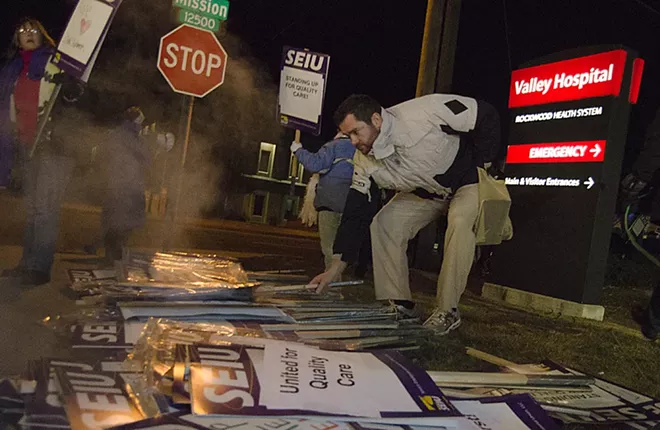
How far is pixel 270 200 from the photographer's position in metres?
26.2

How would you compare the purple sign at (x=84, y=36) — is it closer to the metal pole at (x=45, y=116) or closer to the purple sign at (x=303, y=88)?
the metal pole at (x=45, y=116)

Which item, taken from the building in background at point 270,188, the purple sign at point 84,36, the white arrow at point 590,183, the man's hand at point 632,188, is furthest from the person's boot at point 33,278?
the building in background at point 270,188

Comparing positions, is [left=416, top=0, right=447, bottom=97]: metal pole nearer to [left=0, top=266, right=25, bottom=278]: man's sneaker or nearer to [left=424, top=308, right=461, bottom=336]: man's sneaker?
[left=424, top=308, right=461, bottom=336]: man's sneaker

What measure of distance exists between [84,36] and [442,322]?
3326 millimetres

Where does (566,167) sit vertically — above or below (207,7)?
below

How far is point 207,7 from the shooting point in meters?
6.33

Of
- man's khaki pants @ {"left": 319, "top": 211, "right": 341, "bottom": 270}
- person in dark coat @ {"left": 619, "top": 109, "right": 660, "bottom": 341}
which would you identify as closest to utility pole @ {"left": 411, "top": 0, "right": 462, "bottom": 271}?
man's khaki pants @ {"left": 319, "top": 211, "right": 341, "bottom": 270}

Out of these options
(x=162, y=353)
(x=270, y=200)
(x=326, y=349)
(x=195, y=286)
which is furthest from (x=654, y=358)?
(x=270, y=200)

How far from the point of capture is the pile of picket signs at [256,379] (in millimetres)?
1856

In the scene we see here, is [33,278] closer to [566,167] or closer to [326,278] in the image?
[326,278]

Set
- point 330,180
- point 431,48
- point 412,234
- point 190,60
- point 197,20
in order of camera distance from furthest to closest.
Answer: point 431,48 → point 197,20 → point 190,60 → point 330,180 → point 412,234

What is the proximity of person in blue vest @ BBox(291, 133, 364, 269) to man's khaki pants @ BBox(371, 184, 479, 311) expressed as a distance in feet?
3.24

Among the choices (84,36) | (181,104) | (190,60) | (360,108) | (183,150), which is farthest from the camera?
(181,104)

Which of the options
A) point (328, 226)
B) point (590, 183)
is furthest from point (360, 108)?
point (590, 183)
